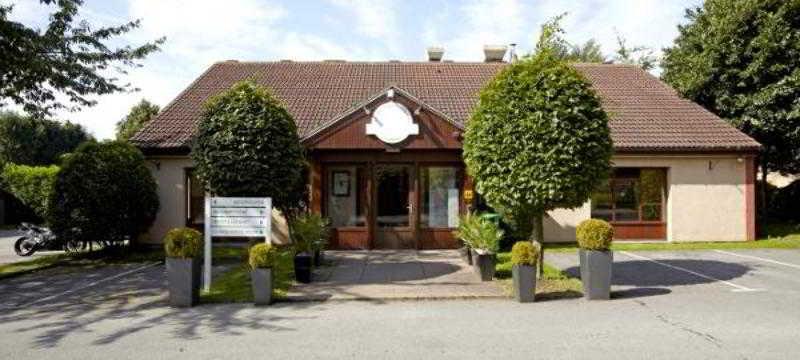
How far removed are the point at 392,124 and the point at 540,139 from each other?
6.57 metres

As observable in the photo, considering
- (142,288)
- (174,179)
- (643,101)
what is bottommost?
(142,288)

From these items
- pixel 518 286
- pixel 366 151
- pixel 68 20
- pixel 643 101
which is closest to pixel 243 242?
pixel 366 151

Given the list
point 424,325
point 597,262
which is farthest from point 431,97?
point 424,325

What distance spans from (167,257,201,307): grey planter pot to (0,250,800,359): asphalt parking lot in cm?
21

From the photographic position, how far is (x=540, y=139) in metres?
10.1

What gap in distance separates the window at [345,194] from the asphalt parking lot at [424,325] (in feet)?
20.3

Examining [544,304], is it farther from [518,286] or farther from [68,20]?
[68,20]

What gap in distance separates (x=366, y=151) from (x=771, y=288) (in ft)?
32.6

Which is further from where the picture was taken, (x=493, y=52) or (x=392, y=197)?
(x=493, y=52)

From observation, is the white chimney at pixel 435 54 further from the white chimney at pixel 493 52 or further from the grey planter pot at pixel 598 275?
the grey planter pot at pixel 598 275

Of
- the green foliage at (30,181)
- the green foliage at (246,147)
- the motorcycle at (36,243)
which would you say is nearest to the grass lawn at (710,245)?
the green foliage at (246,147)

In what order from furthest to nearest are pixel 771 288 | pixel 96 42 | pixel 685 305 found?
pixel 96 42 < pixel 771 288 < pixel 685 305

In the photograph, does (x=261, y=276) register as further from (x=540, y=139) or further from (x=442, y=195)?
(x=442, y=195)

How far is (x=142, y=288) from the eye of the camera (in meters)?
11.0
